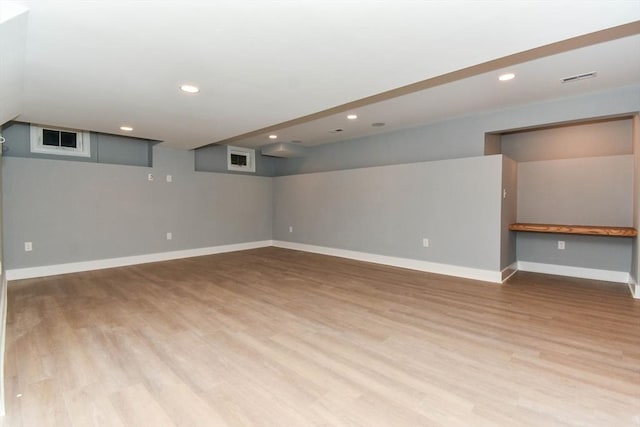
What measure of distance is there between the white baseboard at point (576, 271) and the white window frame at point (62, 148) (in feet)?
24.8

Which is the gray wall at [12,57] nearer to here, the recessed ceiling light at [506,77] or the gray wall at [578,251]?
the recessed ceiling light at [506,77]

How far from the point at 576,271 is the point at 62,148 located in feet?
27.1

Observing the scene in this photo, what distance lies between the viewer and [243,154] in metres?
7.35

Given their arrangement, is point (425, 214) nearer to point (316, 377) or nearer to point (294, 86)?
point (294, 86)

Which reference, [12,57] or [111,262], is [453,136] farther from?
[111,262]

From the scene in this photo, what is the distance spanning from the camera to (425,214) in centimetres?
490

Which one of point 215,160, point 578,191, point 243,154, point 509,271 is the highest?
point 243,154

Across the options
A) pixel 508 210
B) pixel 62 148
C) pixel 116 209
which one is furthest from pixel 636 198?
pixel 62 148

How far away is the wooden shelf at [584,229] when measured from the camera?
12.1ft

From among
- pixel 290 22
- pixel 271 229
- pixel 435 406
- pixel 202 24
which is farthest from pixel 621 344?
pixel 271 229

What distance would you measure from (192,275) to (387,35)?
4.15 metres

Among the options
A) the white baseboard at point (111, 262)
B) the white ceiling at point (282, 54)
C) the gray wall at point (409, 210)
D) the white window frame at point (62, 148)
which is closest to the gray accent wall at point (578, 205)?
the gray wall at point (409, 210)

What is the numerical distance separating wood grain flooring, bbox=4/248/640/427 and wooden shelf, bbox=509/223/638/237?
2.35 feet

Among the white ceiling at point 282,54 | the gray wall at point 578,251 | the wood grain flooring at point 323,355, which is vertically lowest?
the wood grain flooring at point 323,355
